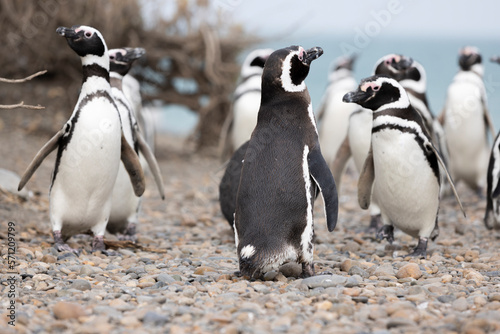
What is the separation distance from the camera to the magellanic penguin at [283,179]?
333 cm

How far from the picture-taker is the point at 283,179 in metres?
3.36

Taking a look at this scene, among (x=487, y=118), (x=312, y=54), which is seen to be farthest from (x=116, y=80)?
(x=487, y=118)

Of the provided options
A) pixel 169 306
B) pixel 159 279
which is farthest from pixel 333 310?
pixel 159 279

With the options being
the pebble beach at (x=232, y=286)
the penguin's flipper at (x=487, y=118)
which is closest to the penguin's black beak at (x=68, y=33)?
the pebble beach at (x=232, y=286)

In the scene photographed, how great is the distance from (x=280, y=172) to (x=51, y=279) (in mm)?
1231

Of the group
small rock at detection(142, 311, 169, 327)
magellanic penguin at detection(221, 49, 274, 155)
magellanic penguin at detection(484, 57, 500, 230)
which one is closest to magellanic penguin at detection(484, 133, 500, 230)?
magellanic penguin at detection(484, 57, 500, 230)

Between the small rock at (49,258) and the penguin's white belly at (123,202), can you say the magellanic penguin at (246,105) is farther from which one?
the small rock at (49,258)

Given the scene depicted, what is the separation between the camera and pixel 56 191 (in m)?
4.20

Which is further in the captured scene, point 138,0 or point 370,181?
point 138,0

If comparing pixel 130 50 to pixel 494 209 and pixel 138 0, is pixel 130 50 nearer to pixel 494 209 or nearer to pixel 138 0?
pixel 494 209

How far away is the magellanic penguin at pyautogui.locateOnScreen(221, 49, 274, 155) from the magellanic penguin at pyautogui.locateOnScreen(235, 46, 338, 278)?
295 cm

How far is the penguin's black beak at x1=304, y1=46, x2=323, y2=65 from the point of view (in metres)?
3.41

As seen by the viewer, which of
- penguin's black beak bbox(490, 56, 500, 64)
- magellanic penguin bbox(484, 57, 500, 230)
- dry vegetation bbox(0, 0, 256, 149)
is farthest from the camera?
dry vegetation bbox(0, 0, 256, 149)

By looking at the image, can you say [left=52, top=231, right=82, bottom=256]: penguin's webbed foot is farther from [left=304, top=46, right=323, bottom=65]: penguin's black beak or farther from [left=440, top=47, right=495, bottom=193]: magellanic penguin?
[left=440, top=47, right=495, bottom=193]: magellanic penguin
